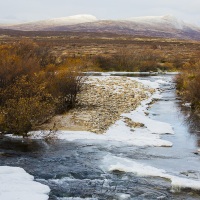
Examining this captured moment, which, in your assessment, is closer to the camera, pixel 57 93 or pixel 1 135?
pixel 1 135

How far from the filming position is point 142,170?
10969mm

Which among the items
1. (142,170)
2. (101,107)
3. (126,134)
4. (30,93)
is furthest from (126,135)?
(101,107)

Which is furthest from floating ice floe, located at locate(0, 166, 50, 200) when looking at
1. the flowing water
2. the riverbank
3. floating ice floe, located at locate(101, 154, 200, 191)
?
the riverbank

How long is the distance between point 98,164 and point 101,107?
8635 mm

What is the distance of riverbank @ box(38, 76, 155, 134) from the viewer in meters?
16.0

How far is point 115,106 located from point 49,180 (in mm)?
11138

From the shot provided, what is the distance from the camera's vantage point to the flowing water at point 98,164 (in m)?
9.46

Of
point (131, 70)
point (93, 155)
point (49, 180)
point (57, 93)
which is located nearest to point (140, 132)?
point (93, 155)

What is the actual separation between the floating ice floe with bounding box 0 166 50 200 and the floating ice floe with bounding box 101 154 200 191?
7.54 feet

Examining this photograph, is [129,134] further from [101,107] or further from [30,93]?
[101,107]

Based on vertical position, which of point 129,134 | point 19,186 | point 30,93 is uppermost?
point 30,93

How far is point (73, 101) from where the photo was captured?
20234mm

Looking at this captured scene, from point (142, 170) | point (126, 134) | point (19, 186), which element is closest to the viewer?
point (19, 186)

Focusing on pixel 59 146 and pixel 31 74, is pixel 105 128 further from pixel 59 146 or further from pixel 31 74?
pixel 31 74
